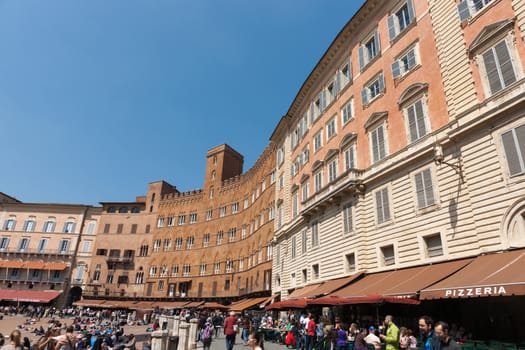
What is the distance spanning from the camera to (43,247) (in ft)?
205

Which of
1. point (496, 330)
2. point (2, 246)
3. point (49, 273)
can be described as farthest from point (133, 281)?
point (496, 330)

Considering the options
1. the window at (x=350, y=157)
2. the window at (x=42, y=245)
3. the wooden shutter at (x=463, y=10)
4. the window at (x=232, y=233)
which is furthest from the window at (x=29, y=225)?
the wooden shutter at (x=463, y=10)

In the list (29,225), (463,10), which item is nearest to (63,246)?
(29,225)

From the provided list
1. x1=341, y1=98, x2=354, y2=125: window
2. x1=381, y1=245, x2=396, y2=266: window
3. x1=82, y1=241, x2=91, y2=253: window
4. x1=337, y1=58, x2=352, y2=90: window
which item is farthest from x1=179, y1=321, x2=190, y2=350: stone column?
x1=82, y1=241, x2=91, y2=253: window

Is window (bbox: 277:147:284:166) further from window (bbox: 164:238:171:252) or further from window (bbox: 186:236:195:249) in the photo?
window (bbox: 164:238:171:252)

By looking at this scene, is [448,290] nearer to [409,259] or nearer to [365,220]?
[409,259]

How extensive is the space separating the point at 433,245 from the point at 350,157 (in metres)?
8.34

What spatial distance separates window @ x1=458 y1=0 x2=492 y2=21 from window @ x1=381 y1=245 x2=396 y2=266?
36.6ft

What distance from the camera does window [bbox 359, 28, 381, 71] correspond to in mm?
21973

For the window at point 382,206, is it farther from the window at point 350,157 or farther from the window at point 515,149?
the window at point 515,149

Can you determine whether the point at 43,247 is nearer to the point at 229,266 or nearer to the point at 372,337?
the point at 229,266

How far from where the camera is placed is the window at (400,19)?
63.5 feet

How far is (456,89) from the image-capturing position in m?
15.2

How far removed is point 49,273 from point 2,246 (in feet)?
38.5
